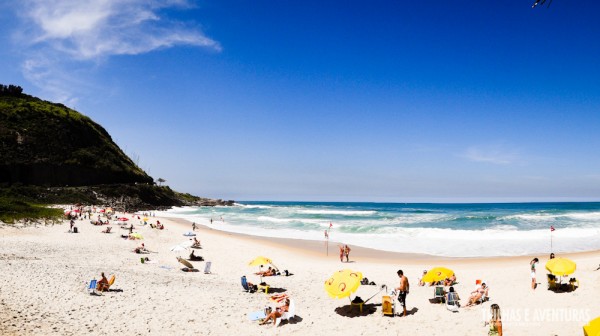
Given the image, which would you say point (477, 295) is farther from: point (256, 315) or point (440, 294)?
point (256, 315)

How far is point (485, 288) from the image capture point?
1298 centimetres

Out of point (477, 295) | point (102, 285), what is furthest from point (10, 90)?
point (477, 295)

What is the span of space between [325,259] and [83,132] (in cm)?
8741

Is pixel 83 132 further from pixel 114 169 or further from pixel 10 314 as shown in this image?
pixel 10 314

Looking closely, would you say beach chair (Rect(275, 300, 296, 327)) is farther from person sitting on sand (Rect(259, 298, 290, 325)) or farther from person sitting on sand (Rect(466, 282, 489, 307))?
person sitting on sand (Rect(466, 282, 489, 307))

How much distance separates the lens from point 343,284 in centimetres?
1227

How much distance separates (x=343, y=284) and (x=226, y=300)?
15.6 ft

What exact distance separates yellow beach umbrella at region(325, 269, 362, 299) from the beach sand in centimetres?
89

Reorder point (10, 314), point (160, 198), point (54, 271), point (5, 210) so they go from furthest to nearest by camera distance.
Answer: point (160, 198) → point (5, 210) → point (54, 271) → point (10, 314)

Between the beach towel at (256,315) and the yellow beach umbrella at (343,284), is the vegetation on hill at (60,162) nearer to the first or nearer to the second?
the beach towel at (256,315)

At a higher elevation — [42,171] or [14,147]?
[14,147]

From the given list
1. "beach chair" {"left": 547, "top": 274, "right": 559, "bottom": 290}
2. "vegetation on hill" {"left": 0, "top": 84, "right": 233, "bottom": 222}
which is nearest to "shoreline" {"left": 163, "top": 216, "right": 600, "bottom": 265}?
"beach chair" {"left": 547, "top": 274, "right": 559, "bottom": 290}

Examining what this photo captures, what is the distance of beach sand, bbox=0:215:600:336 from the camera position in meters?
10.6

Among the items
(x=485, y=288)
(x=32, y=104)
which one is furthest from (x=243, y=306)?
(x=32, y=104)
